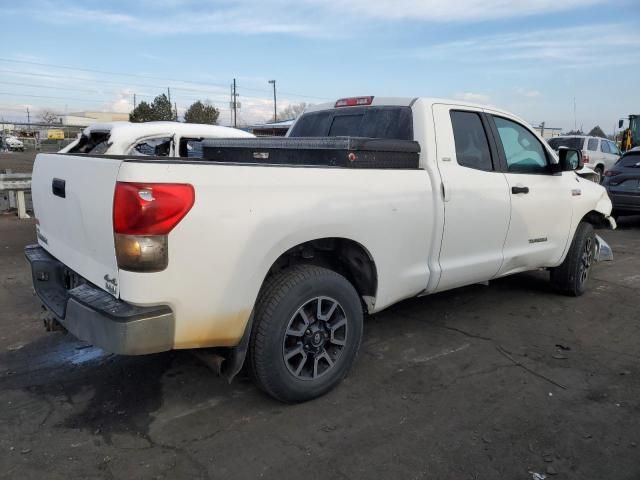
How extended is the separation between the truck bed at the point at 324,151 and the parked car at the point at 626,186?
866 cm

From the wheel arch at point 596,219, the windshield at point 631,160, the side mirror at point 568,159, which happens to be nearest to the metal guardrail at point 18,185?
the side mirror at point 568,159

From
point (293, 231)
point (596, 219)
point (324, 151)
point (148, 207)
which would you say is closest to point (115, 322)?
point (148, 207)

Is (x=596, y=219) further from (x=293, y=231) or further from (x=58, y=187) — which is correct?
(x=58, y=187)

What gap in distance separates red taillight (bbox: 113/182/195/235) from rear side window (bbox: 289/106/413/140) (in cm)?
213

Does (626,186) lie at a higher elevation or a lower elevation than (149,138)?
lower

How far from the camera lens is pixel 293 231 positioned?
3068 millimetres

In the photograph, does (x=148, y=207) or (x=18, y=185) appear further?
(x=18, y=185)

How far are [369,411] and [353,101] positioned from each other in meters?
2.74

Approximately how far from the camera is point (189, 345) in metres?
2.85

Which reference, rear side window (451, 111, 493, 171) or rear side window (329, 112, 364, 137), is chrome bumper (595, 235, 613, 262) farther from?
rear side window (329, 112, 364, 137)

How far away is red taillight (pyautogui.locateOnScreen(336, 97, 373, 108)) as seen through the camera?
468 cm

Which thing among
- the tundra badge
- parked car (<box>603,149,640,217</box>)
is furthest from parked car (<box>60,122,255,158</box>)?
parked car (<box>603,149,640,217</box>)

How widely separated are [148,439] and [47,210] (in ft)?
5.46

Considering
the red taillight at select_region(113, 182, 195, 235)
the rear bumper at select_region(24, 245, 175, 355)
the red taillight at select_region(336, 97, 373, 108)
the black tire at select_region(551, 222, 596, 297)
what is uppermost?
the red taillight at select_region(336, 97, 373, 108)
